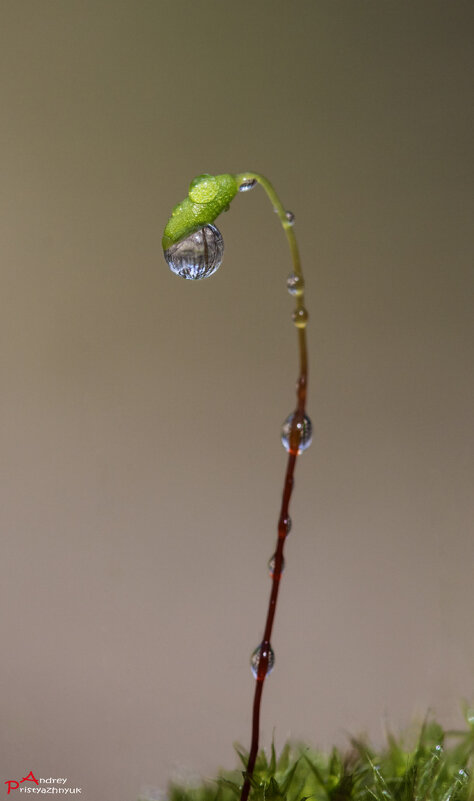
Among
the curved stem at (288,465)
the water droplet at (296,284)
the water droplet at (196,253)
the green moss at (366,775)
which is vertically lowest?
the green moss at (366,775)

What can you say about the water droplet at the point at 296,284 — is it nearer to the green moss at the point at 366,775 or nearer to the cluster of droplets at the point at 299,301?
the cluster of droplets at the point at 299,301

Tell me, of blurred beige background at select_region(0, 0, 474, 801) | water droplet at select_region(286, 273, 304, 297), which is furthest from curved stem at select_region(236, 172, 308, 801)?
blurred beige background at select_region(0, 0, 474, 801)

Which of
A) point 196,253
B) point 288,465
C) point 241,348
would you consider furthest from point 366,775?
point 241,348

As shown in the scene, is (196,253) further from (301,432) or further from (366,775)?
(366,775)

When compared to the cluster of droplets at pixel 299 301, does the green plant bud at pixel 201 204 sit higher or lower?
higher

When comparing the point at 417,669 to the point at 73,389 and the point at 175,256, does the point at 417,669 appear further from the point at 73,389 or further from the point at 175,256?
the point at 175,256

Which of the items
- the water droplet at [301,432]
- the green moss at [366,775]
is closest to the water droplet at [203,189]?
the water droplet at [301,432]

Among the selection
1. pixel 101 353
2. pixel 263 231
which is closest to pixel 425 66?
pixel 263 231
